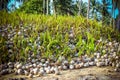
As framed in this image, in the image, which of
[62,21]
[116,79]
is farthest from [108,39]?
[116,79]

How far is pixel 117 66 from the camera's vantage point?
5379mm

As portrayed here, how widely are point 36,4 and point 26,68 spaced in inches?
1240

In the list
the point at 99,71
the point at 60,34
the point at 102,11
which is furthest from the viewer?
the point at 102,11

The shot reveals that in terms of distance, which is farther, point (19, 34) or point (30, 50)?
point (19, 34)

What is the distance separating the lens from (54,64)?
17.9ft

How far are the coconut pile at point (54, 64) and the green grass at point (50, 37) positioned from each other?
194mm

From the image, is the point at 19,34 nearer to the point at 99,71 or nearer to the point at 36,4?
the point at 99,71

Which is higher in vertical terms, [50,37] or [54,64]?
[50,37]

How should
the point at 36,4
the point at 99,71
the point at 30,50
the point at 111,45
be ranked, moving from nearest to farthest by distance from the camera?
the point at 99,71
the point at 30,50
the point at 111,45
the point at 36,4

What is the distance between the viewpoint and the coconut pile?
512 cm

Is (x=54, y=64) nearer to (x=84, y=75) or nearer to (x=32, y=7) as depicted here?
(x=84, y=75)

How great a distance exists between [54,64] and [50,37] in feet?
5.01

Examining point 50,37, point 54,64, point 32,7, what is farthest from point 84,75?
point 32,7

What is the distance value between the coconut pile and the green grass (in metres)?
0.19
